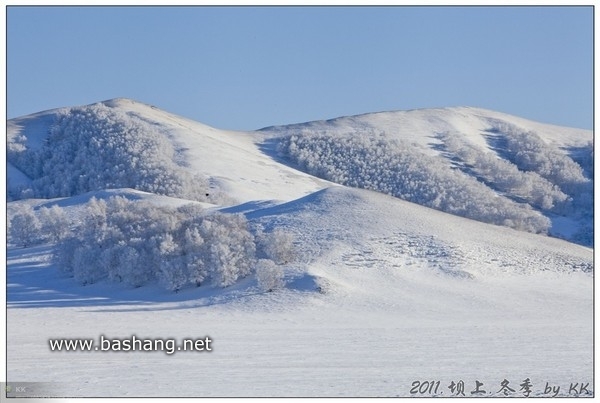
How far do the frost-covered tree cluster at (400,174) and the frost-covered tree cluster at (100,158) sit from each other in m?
23.3

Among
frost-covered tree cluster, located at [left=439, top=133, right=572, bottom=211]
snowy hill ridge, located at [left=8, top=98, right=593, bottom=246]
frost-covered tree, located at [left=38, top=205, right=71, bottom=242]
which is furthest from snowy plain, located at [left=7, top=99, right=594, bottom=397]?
frost-covered tree cluster, located at [left=439, top=133, right=572, bottom=211]

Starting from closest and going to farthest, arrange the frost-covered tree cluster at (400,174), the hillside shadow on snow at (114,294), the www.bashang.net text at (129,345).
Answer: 1. the www.bashang.net text at (129,345)
2. the hillside shadow on snow at (114,294)
3. the frost-covered tree cluster at (400,174)

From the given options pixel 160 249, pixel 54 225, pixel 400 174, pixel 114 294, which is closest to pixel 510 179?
pixel 400 174

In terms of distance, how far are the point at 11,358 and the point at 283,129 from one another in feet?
393

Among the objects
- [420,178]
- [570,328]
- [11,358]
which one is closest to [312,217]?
[570,328]

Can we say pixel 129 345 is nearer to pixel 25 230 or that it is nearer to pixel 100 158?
pixel 25 230

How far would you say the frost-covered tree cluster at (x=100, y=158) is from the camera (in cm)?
9463

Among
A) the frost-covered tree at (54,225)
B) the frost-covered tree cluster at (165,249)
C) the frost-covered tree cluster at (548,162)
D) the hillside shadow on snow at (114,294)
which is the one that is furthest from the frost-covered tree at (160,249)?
the frost-covered tree cluster at (548,162)

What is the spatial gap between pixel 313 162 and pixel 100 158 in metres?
29.6

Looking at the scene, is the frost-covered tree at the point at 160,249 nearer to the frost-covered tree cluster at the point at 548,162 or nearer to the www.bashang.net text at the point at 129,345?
the www.bashang.net text at the point at 129,345

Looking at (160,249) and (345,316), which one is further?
(160,249)

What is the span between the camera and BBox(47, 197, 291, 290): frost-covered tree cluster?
4341cm

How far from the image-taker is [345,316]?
37.1 meters

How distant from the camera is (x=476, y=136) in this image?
14575cm
